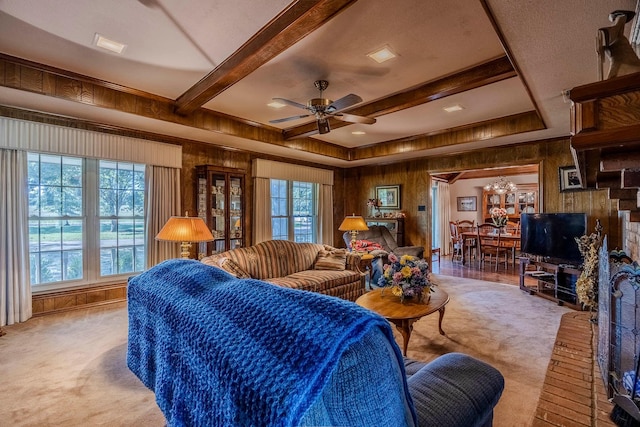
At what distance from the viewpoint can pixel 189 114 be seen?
154 inches

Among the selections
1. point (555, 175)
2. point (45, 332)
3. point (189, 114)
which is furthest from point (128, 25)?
point (555, 175)

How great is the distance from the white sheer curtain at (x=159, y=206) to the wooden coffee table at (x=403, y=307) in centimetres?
305

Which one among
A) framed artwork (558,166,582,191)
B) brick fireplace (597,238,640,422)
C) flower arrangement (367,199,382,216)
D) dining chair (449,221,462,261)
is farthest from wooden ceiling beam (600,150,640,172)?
dining chair (449,221,462,261)

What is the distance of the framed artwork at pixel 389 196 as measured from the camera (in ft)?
22.2

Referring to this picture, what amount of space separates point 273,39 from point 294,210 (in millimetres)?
4465

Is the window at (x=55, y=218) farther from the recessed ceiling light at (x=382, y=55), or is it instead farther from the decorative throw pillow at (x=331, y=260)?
the recessed ceiling light at (x=382, y=55)

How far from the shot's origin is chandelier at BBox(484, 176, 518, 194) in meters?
8.43

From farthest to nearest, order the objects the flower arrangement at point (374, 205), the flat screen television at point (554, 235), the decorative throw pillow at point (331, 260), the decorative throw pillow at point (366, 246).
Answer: the flower arrangement at point (374, 205) → the decorative throw pillow at point (366, 246) → the decorative throw pillow at point (331, 260) → the flat screen television at point (554, 235)

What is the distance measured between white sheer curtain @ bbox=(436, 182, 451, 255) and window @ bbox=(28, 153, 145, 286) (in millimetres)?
7628

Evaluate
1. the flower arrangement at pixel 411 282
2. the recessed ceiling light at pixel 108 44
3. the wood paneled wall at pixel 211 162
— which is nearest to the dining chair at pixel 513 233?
the wood paneled wall at pixel 211 162

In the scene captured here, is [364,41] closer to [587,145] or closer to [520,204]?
[587,145]

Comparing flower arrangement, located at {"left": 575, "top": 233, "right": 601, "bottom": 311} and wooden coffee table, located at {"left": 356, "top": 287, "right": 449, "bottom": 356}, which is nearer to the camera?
wooden coffee table, located at {"left": 356, "top": 287, "right": 449, "bottom": 356}

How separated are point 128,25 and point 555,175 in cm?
565

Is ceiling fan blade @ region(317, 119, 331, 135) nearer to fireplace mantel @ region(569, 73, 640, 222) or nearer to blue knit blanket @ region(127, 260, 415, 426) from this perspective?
blue knit blanket @ region(127, 260, 415, 426)
